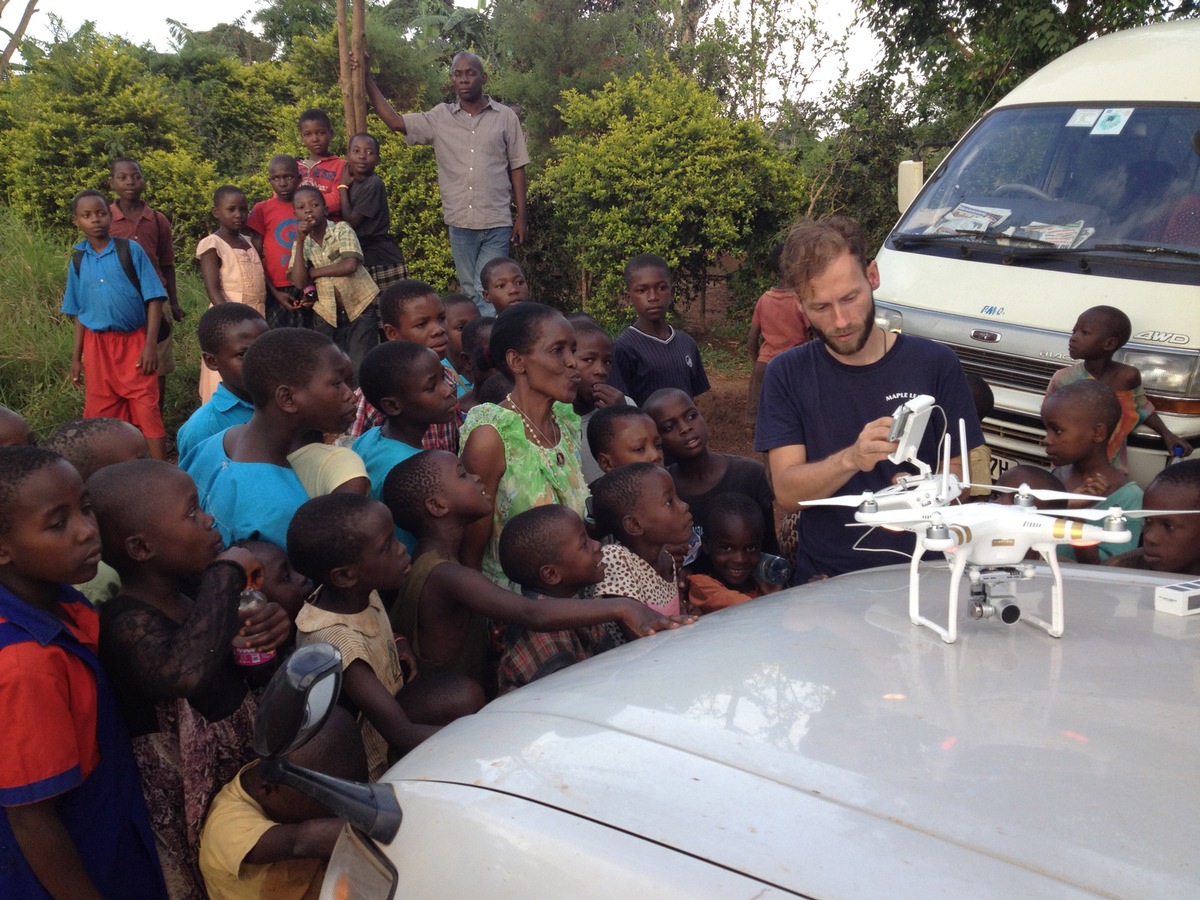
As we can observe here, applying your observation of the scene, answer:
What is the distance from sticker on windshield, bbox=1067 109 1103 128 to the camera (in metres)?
6.04

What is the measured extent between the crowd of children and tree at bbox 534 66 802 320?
16.2 feet

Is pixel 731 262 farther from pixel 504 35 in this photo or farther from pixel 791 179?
pixel 504 35

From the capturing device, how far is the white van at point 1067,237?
5.01 m

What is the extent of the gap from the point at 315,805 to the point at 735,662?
1.26 metres

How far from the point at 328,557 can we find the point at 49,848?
974 millimetres

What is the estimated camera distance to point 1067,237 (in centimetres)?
562

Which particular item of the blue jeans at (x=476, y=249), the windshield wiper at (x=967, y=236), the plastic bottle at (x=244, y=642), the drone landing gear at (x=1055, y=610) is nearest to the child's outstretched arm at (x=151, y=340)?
the blue jeans at (x=476, y=249)

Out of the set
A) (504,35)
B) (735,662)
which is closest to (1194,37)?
(735,662)

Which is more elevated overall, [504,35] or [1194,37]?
[504,35]

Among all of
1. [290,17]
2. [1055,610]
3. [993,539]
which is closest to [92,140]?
[993,539]

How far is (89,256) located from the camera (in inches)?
258

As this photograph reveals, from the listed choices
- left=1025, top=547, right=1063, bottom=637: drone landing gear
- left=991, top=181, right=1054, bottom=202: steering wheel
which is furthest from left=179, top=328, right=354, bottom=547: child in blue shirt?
left=991, top=181, right=1054, bottom=202: steering wheel

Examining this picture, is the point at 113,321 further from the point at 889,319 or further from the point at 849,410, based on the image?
the point at 849,410

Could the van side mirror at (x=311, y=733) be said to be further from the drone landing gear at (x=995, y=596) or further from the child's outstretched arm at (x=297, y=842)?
the drone landing gear at (x=995, y=596)
